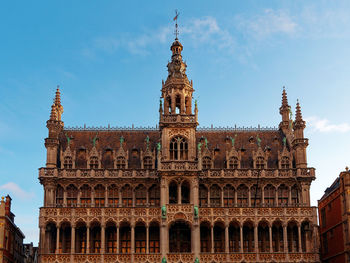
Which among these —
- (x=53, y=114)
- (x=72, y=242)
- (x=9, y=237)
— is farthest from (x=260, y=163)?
(x=9, y=237)

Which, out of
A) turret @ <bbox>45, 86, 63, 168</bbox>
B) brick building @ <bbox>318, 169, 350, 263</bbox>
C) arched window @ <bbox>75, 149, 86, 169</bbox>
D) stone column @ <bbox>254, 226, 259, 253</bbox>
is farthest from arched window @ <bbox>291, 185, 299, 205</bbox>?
turret @ <bbox>45, 86, 63, 168</bbox>

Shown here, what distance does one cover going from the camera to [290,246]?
74500mm

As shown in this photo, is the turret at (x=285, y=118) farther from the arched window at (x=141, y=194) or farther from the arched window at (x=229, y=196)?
the arched window at (x=141, y=194)

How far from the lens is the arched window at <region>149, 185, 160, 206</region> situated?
7544 centimetres

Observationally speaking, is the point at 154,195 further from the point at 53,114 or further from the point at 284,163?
the point at 284,163

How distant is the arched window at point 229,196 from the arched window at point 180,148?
7631 mm

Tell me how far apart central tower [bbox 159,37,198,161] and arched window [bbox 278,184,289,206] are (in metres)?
13.4

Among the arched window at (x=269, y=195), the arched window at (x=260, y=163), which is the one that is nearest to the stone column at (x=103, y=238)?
the arched window at (x=269, y=195)

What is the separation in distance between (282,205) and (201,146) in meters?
14.0

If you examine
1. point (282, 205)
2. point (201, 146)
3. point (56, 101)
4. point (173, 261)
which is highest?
point (56, 101)

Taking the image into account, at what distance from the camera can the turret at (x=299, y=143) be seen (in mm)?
76438

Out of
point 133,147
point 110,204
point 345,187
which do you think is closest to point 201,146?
point 133,147

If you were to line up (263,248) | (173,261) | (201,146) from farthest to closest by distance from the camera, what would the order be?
1. (201,146)
2. (263,248)
3. (173,261)

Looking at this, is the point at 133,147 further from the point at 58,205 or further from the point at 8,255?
the point at 8,255
